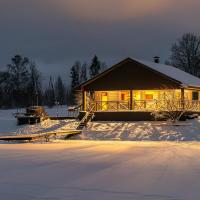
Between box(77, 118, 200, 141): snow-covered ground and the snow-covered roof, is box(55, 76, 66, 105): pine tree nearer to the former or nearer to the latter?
the snow-covered roof

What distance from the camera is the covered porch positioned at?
36438mm

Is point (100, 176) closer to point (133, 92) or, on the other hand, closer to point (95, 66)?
point (133, 92)

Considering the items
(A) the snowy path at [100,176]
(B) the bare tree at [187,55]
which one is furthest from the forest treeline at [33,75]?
(A) the snowy path at [100,176]

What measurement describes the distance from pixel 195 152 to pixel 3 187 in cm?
934

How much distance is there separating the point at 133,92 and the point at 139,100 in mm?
1327

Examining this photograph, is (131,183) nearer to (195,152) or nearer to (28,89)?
(195,152)

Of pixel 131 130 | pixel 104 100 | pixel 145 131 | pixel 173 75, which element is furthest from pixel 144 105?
pixel 145 131

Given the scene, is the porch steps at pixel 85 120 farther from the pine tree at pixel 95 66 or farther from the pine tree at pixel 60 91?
the pine tree at pixel 60 91

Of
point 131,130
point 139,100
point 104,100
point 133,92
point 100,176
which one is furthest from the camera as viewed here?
point 104,100

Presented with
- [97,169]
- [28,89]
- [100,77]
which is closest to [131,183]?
[97,169]

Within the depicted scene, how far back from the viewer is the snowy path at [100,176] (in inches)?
387

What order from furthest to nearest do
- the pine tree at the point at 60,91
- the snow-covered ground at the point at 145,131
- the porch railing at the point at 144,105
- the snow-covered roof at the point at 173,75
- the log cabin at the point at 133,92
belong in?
the pine tree at the point at 60,91
the snow-covered roof at the point at 173,75
the log cabin at the point at 133,92
the porch railing at the point at 144,105
the snow-covered ground at the point at 145,131

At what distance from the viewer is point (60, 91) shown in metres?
116

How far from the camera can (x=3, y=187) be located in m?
10.6
